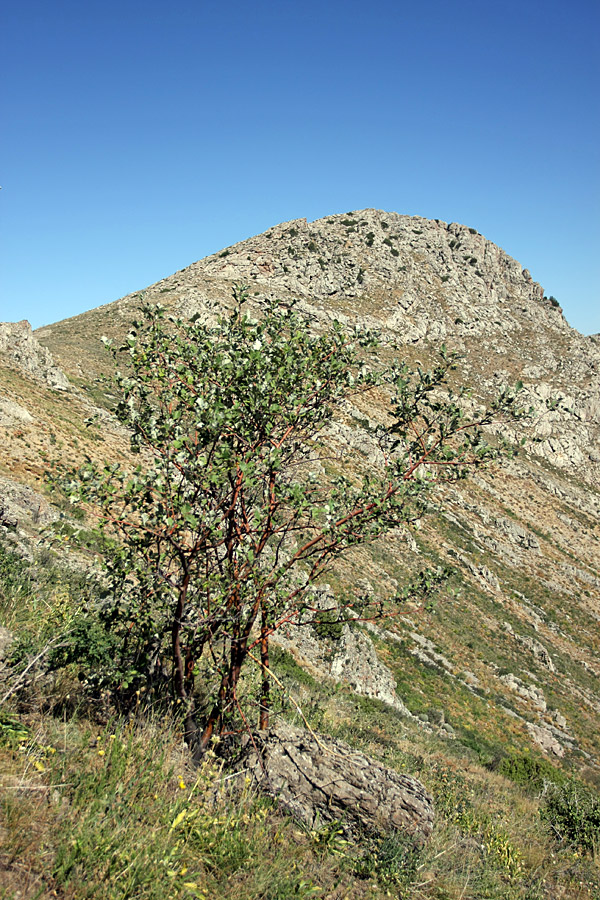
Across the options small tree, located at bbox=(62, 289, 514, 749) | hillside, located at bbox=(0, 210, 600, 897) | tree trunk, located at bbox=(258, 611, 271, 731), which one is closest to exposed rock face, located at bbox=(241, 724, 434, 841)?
tree trunk, located at bbox=(258, 611, 271, 731)

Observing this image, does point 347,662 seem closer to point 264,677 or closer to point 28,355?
point 264,677

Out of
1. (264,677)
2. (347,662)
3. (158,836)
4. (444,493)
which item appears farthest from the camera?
(444,493)

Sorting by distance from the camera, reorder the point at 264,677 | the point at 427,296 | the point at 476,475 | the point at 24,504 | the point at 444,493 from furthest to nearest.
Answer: the point at 427,296
the point at 444,493
the point at 476,475
the point at 24,504
the point at 264,677

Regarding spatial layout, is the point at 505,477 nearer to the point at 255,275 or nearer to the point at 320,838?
the point at 255,275

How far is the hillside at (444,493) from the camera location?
39.1ft

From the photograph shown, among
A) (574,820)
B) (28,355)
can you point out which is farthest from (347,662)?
(28,355)

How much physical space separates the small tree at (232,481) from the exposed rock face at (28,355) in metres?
23.1

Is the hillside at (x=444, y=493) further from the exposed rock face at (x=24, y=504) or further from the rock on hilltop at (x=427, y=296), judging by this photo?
the rock on hilltop at (x=427, y=296)

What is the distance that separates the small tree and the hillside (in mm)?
434

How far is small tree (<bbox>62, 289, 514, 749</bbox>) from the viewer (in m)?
3.70

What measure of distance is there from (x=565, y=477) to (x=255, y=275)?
48188mm

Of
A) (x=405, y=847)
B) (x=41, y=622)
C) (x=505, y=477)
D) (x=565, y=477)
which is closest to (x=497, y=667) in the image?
(x=405, y=847)

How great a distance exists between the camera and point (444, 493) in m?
39.2

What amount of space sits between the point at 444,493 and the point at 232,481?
37.6 m
